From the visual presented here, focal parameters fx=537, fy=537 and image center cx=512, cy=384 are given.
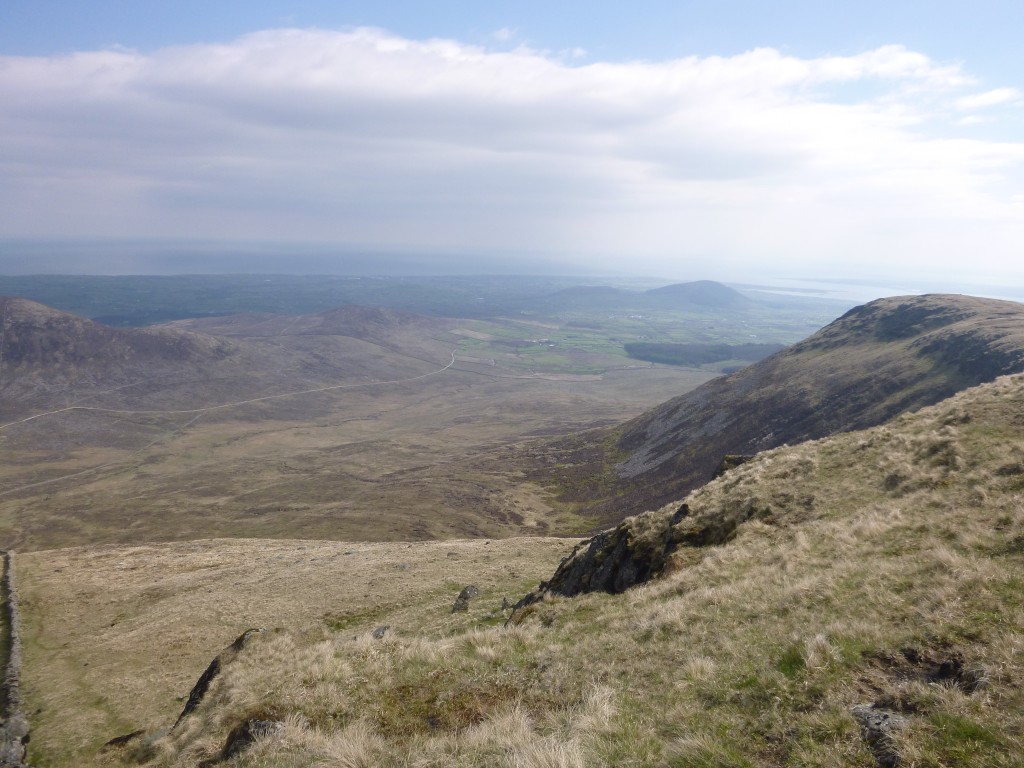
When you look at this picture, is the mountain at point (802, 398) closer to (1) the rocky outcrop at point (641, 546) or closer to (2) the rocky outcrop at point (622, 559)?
(2) the rocky outcrop at point (622, 559)

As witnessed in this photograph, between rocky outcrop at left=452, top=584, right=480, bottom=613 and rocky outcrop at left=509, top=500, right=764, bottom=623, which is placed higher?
rocky outcrop at left=509, top=500, right=764, bottom=623

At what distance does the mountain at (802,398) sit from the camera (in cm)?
8550

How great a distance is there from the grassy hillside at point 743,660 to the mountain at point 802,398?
62.5m

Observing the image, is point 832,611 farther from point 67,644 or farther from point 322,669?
point 67,644

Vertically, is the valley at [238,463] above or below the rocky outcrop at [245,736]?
below

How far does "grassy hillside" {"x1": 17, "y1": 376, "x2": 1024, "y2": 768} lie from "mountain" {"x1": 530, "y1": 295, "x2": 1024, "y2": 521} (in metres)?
62.5

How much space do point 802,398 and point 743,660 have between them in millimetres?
102506

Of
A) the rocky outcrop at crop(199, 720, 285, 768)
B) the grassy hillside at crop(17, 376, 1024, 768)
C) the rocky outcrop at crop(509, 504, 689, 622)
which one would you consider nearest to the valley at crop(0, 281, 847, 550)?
the rocky outcrop at crop(509, 504, 689, 622)

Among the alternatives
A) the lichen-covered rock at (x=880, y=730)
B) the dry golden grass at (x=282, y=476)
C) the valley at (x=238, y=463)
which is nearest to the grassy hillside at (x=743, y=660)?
the lichen-covered rock at (x=880, y=730)

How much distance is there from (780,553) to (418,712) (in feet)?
38.8

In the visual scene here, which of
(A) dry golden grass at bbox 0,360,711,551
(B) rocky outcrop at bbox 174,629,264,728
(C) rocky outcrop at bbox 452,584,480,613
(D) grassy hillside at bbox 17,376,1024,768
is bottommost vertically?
(A) dry golden grass at bbox 0,360,711,551

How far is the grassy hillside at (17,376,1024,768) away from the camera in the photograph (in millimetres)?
7586

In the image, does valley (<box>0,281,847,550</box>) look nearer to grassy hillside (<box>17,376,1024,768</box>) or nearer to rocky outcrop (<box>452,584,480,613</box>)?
rocky outcrop (<box>452,584,480,613</box>)

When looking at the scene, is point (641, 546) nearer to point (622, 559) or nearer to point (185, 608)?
point (622, 559)
